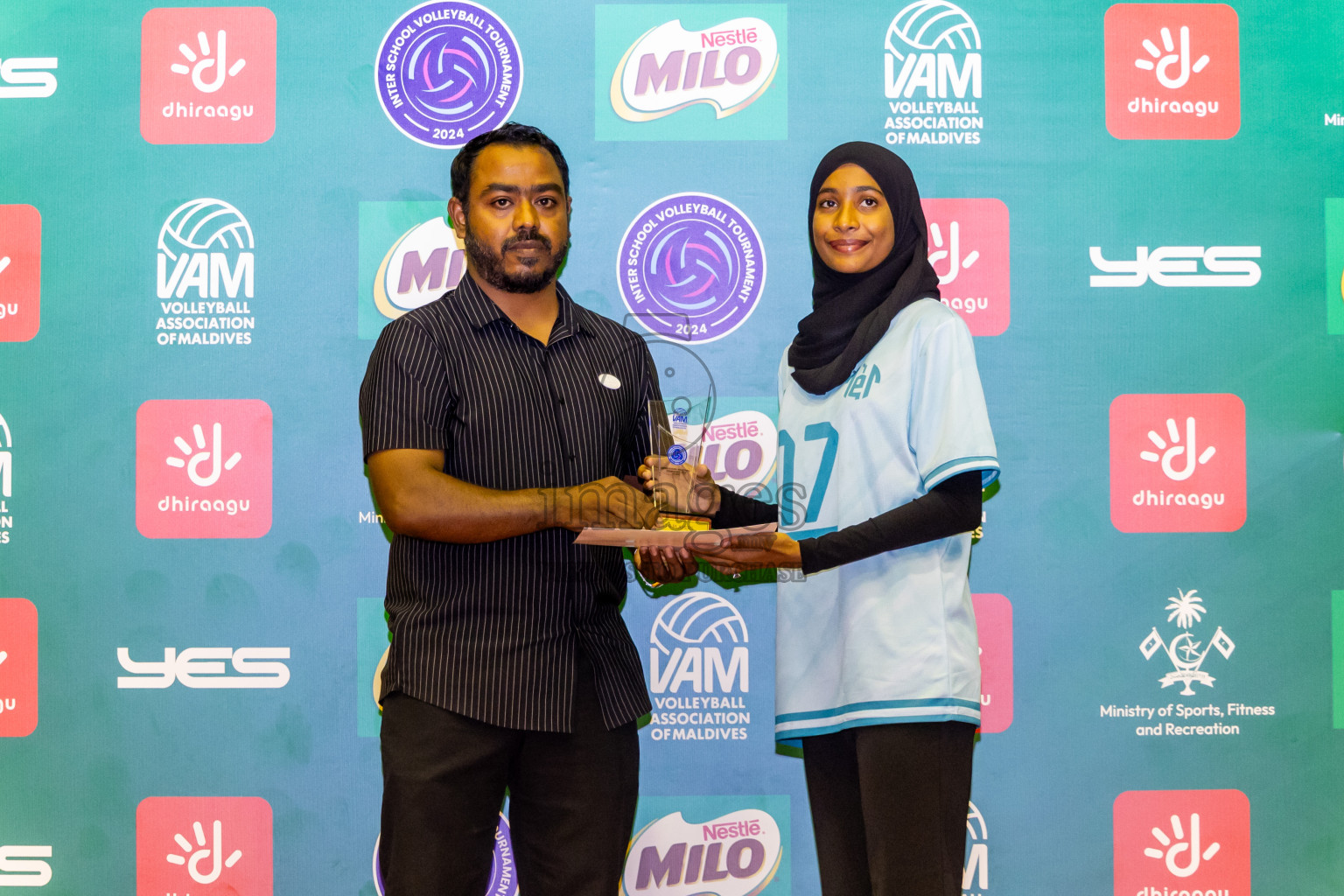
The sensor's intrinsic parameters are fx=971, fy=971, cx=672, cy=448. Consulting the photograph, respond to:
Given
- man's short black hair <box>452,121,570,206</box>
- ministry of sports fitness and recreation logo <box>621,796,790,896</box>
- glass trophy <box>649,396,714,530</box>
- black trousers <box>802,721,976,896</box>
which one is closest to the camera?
black trousers <box>802,721,976,896</box>

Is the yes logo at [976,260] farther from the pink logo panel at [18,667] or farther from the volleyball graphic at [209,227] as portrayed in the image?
the pink logo panel at [18,667]

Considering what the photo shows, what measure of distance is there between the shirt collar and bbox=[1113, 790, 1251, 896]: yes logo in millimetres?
1920

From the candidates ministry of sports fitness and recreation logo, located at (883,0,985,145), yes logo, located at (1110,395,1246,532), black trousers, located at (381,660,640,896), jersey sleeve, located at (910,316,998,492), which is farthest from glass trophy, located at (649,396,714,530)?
yes logo, located at (1110,395,1246,532)

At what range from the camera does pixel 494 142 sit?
2.00m

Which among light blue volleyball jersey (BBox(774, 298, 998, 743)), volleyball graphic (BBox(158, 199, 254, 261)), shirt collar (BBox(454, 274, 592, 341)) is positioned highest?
volleyball graphic (BBox(158, 199, 254, 261))

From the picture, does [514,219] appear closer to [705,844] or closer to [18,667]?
[705,844]

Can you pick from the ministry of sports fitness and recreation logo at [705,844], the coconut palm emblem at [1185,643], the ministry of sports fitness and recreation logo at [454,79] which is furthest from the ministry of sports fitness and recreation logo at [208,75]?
the coconut palm emblem at [1185,643]

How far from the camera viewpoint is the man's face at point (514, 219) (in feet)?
6.37

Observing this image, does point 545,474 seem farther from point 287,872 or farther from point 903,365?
point 287,872

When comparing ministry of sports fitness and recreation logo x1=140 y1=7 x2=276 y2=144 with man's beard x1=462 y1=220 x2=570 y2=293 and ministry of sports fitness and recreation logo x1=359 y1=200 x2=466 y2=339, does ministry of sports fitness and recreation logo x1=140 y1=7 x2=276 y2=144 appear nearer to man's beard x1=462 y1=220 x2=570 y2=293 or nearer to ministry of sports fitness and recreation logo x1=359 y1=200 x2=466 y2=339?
ministry of sports fitness and recreation logo x1=359 y1=200 x2=466 y2=339

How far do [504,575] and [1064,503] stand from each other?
62.1 inches

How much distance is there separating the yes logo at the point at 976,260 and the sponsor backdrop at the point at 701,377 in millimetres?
11

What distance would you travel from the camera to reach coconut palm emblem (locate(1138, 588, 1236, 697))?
260 centimetres

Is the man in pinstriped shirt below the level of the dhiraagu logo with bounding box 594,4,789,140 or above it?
below
